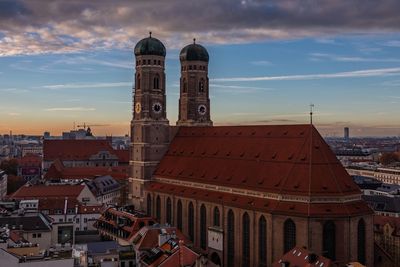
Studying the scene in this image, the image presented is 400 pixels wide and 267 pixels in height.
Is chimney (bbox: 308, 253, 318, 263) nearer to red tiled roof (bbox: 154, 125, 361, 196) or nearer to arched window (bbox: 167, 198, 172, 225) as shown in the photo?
red tiled roof (bbox: 154, 125, 361, 196)

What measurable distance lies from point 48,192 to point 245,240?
5336cm

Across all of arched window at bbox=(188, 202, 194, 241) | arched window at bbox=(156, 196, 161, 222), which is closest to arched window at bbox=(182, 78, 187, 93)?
arched window at bbox=(156, 196, 161, 222)

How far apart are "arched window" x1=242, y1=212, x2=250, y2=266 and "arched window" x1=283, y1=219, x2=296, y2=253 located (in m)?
7.41

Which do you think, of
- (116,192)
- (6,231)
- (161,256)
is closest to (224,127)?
(161,256)

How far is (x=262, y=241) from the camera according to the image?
264ft

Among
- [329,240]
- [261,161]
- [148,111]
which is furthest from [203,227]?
[148,111]

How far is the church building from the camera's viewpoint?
76.9 meters

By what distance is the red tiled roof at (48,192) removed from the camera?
118938 mm

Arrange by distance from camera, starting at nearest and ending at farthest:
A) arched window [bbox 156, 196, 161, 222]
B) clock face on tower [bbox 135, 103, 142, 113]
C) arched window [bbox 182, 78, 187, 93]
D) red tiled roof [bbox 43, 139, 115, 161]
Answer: arched window [bbox 156, 196, 161, 222]
clock face on tower [bbox 135, 103, 142, 113]
arched window [bbox 182, 78, 187, 93]
red tiled roof [bbox 43, 139, 115, 161]

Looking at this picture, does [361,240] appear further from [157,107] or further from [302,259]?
[157,107]

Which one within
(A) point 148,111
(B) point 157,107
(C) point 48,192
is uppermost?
(B) point 157,107

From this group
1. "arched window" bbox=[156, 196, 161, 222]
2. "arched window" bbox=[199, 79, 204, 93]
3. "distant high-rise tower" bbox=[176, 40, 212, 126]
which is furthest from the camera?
"arched window" bbox=[199, 79, 204, 93]

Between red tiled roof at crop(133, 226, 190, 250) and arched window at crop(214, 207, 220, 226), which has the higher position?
arched window at crop(214, 207, 220, 226)

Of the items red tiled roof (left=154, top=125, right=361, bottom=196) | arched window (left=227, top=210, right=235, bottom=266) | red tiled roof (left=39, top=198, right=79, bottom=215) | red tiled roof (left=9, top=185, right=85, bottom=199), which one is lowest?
arched window (left=227, top=210, right=235, bottom=266)
